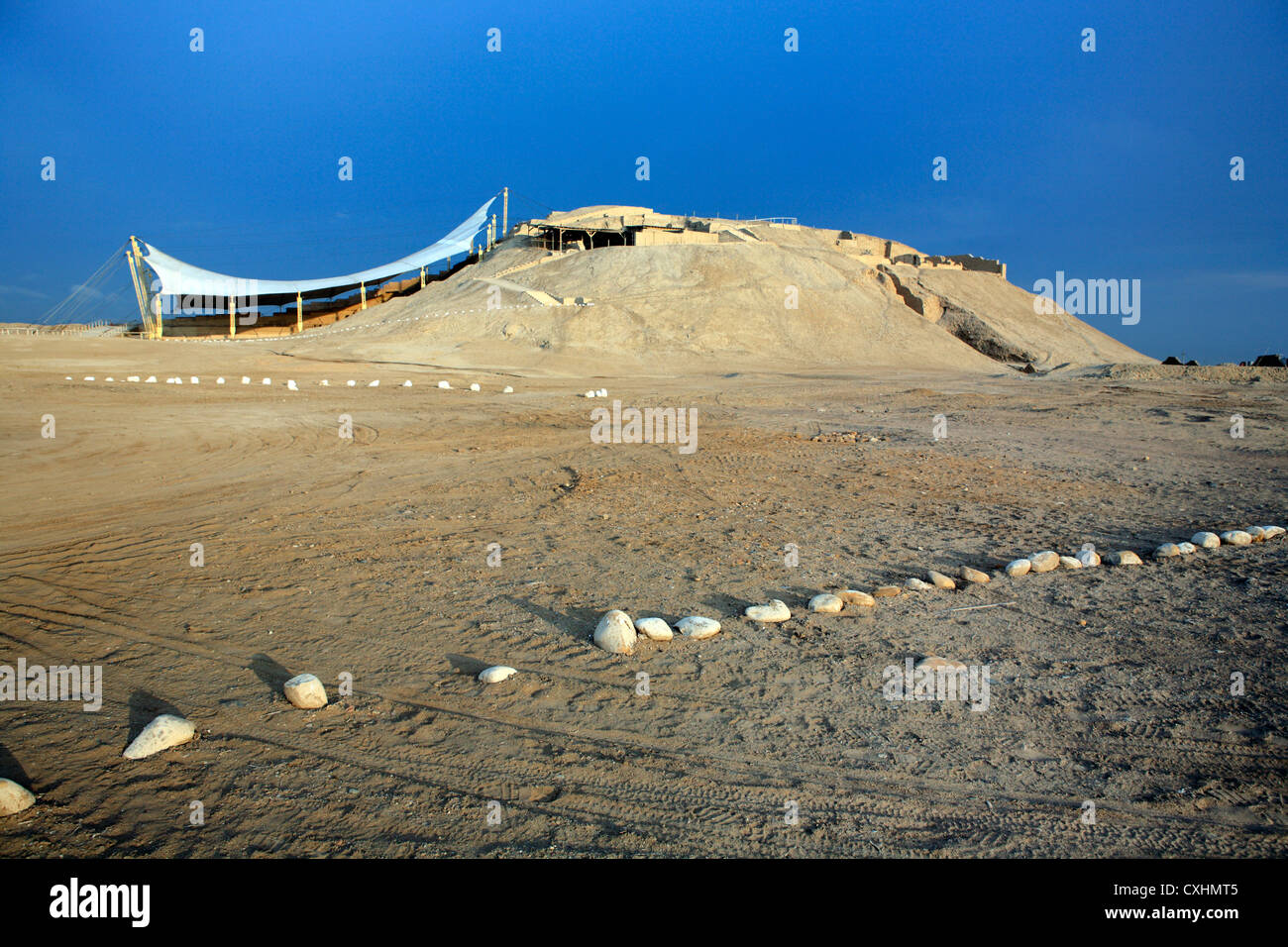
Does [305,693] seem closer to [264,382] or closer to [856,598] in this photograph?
[856,598]

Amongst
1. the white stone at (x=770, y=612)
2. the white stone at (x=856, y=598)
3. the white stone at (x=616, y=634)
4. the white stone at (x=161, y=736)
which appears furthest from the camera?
the white stone at (x=856, y=598)

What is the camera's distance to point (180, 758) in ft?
10.2

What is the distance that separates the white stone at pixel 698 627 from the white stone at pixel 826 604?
75cm

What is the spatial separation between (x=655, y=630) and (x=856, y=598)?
4.97 ft

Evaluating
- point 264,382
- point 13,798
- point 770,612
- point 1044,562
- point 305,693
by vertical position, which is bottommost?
point 13,798

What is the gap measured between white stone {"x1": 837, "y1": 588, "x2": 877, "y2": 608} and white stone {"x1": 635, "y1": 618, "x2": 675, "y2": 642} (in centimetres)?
135

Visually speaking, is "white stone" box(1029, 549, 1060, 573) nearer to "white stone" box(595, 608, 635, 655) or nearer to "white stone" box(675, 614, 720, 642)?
"white stone" box(675, 614, 720, 642)

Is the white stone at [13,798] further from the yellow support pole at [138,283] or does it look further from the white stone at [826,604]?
the yellow support pole at [138,283]

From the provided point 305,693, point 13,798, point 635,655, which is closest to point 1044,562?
point 635,655

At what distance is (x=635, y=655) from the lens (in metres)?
4.19

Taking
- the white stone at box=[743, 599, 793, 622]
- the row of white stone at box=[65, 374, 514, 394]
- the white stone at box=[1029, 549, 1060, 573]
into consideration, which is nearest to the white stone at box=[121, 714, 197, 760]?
the white stone at box=[743, 599, 793, 622]

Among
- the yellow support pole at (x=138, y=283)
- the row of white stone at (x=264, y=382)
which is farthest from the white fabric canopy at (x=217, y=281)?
the row of white stone at (x=264, y=382)

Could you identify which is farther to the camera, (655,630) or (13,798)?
(655,630)

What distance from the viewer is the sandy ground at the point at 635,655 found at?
2.72m
